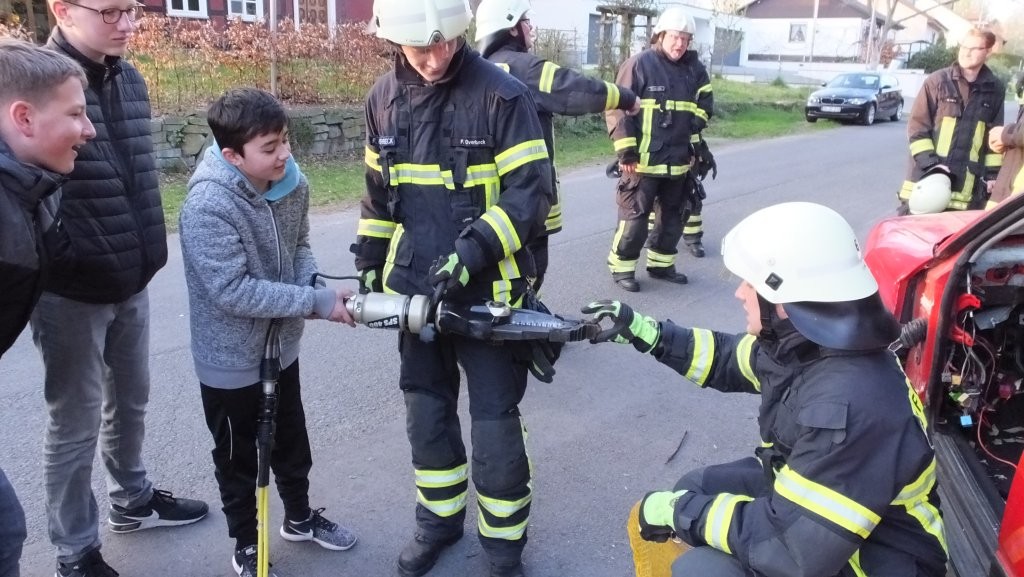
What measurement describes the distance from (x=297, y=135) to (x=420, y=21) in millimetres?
8895

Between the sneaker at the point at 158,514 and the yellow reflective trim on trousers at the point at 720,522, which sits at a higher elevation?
the yellow reflective trim on trousers at the point at 720,522

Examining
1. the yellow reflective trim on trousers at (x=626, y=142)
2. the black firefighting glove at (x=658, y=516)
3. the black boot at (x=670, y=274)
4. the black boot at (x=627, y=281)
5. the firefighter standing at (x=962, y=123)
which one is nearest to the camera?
the black firefighting glove at (x=658, y=516)

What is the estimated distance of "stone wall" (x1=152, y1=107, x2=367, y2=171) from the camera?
9397 mm

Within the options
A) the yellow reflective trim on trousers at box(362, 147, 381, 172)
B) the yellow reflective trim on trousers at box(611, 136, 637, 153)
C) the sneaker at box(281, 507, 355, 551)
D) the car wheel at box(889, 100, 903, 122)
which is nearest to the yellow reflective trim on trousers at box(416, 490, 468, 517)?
the sneaker at box(281, 507, 355, 551)

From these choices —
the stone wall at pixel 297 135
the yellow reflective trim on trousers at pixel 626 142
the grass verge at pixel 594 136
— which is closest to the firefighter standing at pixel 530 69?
the yellow reflective trim on trousers at pixel 626 142

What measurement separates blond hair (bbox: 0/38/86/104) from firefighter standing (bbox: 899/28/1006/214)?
18.1ft

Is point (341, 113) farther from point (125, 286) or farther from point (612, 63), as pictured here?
point (125, 286)

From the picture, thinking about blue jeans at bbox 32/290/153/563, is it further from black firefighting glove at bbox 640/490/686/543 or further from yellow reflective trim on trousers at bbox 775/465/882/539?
yellow reflective trim on trousers at bbox 775/465/882/539

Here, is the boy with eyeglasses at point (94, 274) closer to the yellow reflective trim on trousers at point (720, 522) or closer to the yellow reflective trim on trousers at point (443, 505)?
the yellow reflective trim on trousers at point (443, 505)

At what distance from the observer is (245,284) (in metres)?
2.41

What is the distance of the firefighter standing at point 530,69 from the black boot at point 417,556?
2.05m

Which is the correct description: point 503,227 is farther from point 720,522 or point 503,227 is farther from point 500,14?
point 500,14

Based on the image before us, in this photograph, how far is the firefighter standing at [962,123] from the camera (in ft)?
18.3

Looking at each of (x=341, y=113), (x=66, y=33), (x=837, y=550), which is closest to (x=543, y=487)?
(x=837, y=550)
